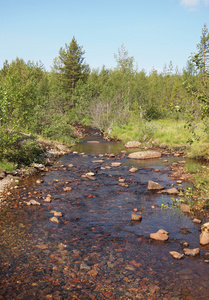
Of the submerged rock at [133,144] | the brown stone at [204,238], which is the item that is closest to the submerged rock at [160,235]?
the brown stone at [204,238]

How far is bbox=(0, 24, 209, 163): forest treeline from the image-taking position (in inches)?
417

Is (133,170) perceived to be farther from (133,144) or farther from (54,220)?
(133,144)

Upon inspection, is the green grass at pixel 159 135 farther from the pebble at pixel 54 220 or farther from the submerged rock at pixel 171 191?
the pebble at pixel 54 220

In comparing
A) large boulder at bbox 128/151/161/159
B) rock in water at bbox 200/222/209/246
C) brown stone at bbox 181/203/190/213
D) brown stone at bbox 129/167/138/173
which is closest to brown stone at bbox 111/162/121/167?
brown stone at bbox 129/167/138/173

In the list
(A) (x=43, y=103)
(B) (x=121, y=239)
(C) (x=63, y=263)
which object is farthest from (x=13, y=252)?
(A) (x=43, y=103)

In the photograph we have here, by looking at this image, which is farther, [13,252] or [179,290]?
[13,252]

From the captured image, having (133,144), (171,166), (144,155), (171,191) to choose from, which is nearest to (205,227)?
(171,191)

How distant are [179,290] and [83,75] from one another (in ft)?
152

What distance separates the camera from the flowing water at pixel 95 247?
211 inches

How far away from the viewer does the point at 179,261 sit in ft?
20.8

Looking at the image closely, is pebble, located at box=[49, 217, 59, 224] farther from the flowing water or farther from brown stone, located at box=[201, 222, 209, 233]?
brown stone, located at box=[201, 222, 209, 233]

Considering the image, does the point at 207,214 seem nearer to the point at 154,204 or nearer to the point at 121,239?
the point at 154,204

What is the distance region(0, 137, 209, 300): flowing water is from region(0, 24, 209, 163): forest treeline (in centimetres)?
Answer: 355

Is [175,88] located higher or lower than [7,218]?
higher
